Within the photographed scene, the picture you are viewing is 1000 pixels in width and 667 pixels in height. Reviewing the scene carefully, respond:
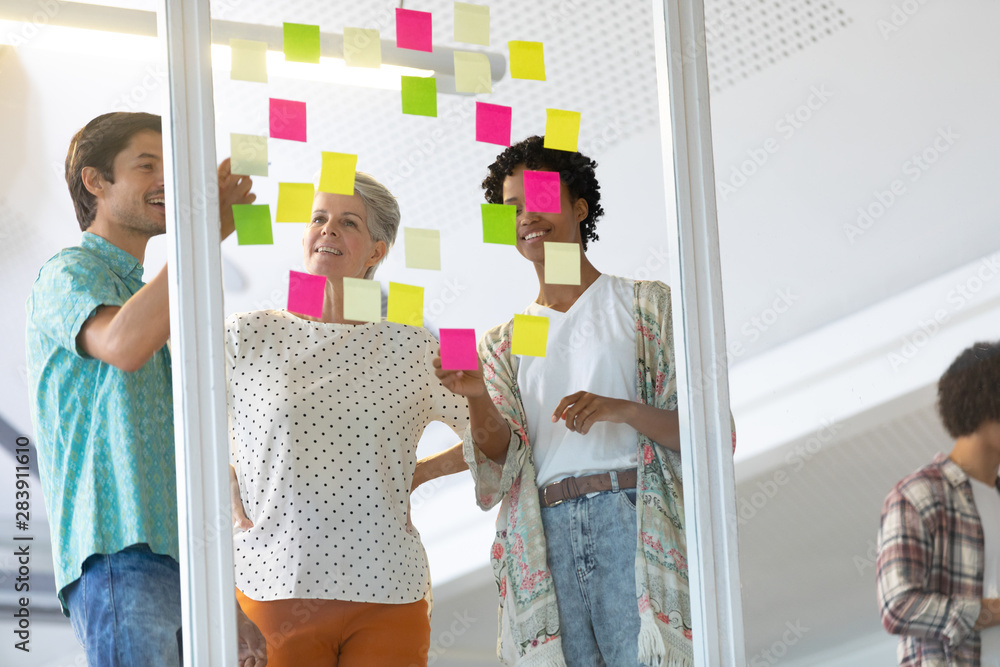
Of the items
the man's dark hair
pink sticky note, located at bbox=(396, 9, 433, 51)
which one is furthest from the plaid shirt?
the man's dark hair

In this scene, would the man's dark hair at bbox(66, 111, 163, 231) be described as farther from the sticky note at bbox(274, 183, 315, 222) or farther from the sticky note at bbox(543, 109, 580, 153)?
the sticky note at bbox(543, 109, 580, 153)

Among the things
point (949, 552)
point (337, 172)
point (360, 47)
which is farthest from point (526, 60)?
point (949, 552)

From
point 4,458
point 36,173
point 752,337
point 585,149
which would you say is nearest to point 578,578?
point 752,337

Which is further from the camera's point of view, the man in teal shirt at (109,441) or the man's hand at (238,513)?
the man's hand at (238,513)

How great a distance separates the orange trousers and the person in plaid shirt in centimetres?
93

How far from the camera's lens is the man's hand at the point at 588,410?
6.52 ft

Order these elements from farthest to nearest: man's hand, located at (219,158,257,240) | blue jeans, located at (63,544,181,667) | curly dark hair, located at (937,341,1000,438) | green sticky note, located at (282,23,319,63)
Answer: curly dark hair, located at (937,341,1000,438), green sticky note, located at (282,23,319,63), man's hand, located at (219,158,257,240), blue jeans, located at (63,544,181,667)

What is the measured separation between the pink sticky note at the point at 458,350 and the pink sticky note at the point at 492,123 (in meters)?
0.36

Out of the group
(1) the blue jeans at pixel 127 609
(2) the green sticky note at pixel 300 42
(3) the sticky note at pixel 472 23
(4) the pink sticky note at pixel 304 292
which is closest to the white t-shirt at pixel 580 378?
(4) the pink sticky note at pixel 304 292

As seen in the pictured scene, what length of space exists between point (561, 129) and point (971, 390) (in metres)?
1.03

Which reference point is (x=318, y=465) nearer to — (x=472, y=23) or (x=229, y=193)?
(x=229, y=193)

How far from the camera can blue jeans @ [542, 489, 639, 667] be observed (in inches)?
77.7

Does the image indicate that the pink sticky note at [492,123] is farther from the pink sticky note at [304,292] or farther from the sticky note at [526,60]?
the pink sticky note at [304,292]

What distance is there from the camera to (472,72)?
200cm
